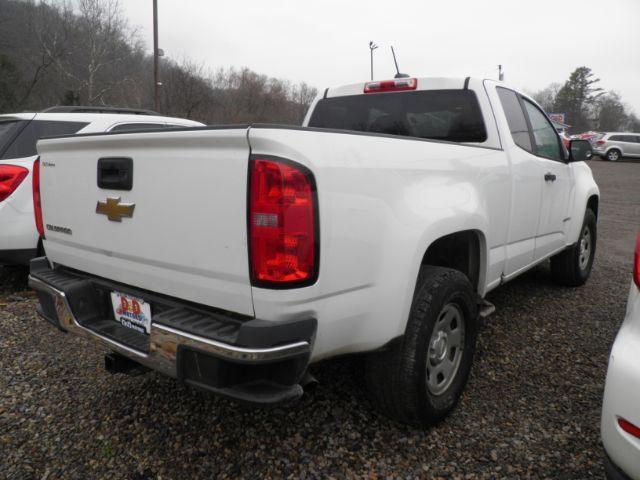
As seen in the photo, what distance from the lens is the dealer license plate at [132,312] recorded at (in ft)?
6.66

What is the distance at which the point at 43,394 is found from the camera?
2.73 m

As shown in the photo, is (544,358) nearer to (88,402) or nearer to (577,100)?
(88,402)

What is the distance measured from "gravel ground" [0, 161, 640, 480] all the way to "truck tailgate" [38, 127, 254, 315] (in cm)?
83

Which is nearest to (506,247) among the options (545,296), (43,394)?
(545,296)

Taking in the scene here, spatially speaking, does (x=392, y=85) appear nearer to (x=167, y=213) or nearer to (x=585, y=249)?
(x=167, y=213)

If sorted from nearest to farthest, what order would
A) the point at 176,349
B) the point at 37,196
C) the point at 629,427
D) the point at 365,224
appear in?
the point at 629,427, the point at 176,349, the point at 365,224, the point at 37,196

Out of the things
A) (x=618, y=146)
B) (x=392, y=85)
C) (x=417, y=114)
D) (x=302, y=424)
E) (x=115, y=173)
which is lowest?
(x=302, y=424)

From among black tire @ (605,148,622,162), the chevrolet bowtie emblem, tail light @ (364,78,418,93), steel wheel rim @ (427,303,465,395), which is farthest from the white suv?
black tire @ (605,148,622,162)

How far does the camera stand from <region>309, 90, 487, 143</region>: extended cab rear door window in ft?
10.3

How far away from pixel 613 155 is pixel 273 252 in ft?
106

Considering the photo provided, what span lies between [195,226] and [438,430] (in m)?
1.58

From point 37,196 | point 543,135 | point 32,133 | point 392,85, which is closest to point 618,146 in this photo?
point 543,135

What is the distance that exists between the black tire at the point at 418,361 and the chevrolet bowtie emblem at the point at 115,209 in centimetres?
124

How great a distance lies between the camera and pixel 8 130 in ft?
14.1
